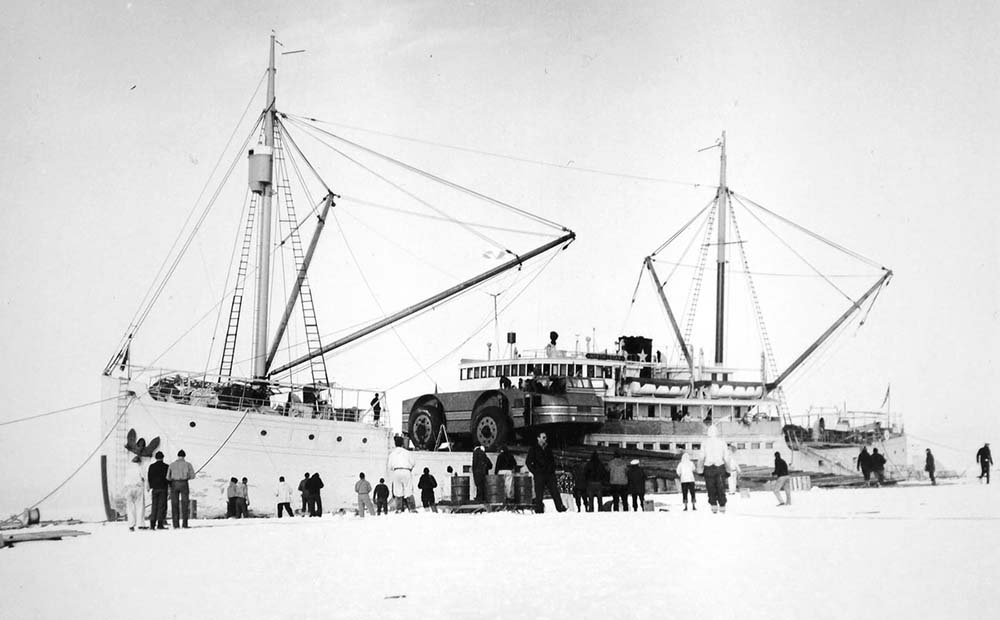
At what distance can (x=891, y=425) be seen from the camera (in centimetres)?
4247

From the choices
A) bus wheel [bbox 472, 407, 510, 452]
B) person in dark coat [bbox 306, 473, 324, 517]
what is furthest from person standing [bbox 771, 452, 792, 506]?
bus wheel [bbox 472, 407, 510, 452]

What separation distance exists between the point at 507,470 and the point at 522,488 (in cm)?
83

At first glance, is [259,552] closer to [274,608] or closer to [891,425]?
[274,608]

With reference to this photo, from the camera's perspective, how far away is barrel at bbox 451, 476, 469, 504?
2580cm

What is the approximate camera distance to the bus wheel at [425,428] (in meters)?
42.0

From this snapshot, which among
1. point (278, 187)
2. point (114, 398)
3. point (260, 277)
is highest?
point (278, 187)

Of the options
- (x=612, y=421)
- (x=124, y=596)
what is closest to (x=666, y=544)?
(x=124, y=596)

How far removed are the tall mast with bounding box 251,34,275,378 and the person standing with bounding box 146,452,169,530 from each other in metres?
11.3

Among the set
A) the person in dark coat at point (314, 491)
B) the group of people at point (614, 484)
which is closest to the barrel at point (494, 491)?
the group of people at point (614, 484)

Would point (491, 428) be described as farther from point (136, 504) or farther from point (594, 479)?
point (136, 504)

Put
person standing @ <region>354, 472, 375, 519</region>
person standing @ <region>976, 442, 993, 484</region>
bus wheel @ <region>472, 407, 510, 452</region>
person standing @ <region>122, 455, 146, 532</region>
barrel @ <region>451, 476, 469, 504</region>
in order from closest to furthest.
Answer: person standing @ <region>122, 455, 146, 532</region> < person standing @ <region>354, 472, 375, 519</region> < barrel @ <region>451, 476, 469, 504</region> < person standing @ <region>976, 442, 993, 484</region> < bus wheel @ <region>472, 407, 510, 452</region>

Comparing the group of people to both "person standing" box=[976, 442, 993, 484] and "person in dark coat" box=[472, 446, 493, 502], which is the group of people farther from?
"person standing" box=[976, 442, 993, 484]

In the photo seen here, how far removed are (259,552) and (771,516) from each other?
1002 centimetres

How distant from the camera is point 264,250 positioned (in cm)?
3169
